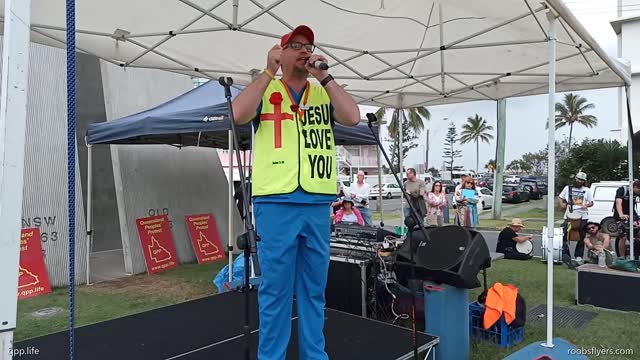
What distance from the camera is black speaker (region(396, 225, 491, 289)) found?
9.90 feet

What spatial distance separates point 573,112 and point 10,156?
4826 centimetres

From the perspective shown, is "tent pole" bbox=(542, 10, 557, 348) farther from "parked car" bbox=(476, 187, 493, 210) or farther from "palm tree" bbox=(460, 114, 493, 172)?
"palm tree" bbox=(460, 114, 493, 172)

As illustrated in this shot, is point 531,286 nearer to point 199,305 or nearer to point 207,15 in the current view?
point 199,305

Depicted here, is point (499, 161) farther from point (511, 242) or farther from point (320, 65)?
point (320, 65)

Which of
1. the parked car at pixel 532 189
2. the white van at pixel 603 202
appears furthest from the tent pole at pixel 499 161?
the parked car at pixel 532 189

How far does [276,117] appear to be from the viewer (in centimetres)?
193

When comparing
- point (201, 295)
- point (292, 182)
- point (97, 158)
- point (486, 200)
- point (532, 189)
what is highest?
point (97, 158)

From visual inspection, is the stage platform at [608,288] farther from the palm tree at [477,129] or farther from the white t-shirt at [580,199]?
the palm tree at [477,129]

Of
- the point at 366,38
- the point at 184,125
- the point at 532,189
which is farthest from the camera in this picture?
the point at 532,189

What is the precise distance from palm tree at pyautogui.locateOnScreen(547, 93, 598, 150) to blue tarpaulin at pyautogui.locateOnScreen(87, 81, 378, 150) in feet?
139

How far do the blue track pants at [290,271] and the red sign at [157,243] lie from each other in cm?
492

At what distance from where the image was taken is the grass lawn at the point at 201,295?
3.65m

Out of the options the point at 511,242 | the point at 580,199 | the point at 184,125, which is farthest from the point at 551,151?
the point at 580,199

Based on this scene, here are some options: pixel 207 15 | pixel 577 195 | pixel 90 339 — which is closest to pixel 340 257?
pixel 90 339
